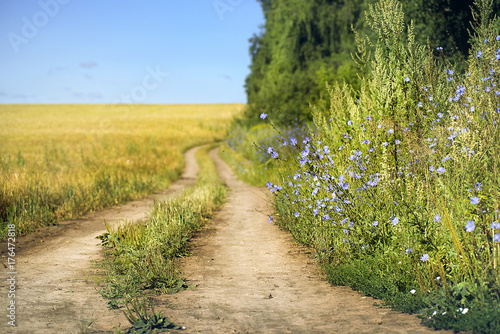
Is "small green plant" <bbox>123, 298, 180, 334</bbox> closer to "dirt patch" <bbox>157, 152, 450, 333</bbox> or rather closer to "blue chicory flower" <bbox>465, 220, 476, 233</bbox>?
"dirt patch" <bbox>157, 152, 450, 333</bbox>

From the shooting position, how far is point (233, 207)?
10.4 metres

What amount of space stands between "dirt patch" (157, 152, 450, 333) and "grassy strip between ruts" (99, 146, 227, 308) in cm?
29

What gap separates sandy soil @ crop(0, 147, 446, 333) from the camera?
12.2 feet

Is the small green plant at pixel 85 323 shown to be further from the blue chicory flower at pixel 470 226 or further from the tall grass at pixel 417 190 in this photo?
the blue chicory flower at pixel 470 226

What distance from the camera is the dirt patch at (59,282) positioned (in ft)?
12.4

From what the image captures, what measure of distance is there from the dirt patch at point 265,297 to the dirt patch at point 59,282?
2.51 ft

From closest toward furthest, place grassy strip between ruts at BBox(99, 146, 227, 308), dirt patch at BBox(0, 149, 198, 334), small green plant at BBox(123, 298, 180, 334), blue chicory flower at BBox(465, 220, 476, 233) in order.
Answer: blue chicory flower at BBox(465, 220, 476, 233)
small green plant at BBox(123, 298, 180, 334)
dirt patch at BBox(0, 149, 198, 334)
grassy strip between ruts at BBox(99, 146, 227, 308)

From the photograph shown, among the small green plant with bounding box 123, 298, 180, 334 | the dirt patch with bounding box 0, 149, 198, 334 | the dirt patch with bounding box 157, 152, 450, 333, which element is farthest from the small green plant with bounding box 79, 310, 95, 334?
the dirt patch with bounding box 157, 152, 450, 333

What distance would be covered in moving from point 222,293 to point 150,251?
→ 1.64 m

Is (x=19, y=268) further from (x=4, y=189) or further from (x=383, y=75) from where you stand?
(x=383, y=75)

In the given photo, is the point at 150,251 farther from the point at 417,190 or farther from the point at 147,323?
the point at 417,190

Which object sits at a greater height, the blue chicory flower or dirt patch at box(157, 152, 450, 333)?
the blue chicory flower

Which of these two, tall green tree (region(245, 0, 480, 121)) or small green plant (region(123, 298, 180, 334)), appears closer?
small green plant (region(123, 298, 180, 334))

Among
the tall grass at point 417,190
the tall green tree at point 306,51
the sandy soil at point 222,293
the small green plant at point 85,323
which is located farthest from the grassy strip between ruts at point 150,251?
the tall green tree at point 306,51
